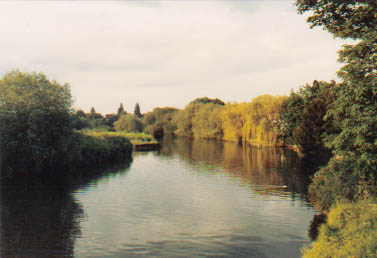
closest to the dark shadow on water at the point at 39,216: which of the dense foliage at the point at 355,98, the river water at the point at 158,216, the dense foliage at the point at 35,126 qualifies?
the river water at the point at 158,216

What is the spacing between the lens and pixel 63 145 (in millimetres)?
39188

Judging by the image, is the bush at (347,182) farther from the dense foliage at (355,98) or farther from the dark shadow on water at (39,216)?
the dark shadow on water at (39,216)

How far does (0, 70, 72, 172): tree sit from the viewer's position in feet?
121

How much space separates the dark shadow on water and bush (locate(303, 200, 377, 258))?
1023 cm

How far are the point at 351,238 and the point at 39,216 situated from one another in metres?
17.4

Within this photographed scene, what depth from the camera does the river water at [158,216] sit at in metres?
16.4

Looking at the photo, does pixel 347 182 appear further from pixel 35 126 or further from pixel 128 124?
pixel 128 124

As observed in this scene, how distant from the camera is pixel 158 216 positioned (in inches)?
861

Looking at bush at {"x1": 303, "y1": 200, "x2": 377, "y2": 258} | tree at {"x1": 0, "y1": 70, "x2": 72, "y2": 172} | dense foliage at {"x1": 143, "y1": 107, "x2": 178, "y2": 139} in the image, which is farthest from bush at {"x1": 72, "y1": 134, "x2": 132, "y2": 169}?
dense foliage at {"x1": 143, "y1": 107, "x2": 178, "y2": 139}

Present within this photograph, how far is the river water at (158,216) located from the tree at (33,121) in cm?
457

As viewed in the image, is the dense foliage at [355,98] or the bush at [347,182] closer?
the dense foliage at [355,98]

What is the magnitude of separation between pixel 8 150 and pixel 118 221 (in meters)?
21.9

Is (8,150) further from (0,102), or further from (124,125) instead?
(124,125)

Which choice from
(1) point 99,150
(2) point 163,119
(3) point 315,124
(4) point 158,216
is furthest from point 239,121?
(4) point 158,216
